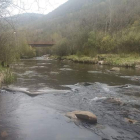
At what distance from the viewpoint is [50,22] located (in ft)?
565

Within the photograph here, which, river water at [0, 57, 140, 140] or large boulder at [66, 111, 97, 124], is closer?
river water at [0, 57, 140, 140]

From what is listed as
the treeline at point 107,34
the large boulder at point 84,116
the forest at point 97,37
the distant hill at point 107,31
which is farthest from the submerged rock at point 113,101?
the treeline at point 107,34

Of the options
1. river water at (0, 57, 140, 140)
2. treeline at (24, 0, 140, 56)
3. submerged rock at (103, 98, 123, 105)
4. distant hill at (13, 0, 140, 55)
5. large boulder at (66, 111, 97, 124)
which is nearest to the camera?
river water at (0, 57, 140, 140)

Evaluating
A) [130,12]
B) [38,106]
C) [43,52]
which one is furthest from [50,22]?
[38,106]

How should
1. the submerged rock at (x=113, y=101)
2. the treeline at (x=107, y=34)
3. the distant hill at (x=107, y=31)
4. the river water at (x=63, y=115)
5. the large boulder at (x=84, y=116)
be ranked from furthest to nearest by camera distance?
the distant hill at (x=107, y=31) < the treeline at (x=107, y=34) < the submerged rock at (x=113, y=101) < the large boulder at (x=84, y=116) < the river water at (x=63, y=115)

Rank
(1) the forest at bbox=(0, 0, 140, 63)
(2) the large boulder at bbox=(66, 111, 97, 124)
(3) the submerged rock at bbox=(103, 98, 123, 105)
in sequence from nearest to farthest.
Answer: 1. (2) the large boulder at bbox=(66, 111, 97, 124)
2. (3) the submerged rock at bbox=(103, 98, 123, 105)
3. (1) the forest at bbox=(0, 0, 140, 63)

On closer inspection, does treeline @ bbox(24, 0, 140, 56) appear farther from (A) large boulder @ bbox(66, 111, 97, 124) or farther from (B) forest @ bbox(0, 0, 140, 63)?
(A) large boulder @ bbox(66, 111, 97, 124)

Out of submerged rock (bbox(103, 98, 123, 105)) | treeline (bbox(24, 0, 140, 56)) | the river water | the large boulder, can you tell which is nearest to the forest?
treeline (bbox(24, 0, 140, 56))

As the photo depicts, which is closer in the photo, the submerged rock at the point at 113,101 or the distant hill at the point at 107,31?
the submerged rock at the point at 113,101

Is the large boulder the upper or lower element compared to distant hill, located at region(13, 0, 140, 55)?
lower

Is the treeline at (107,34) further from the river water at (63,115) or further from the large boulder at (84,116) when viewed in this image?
the large boulder at (84,116)

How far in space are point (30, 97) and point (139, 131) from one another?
6.98 meters

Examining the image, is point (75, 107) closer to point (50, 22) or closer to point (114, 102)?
point (114, 102)

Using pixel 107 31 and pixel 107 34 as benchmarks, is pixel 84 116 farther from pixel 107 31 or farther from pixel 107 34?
pixel 107 31
